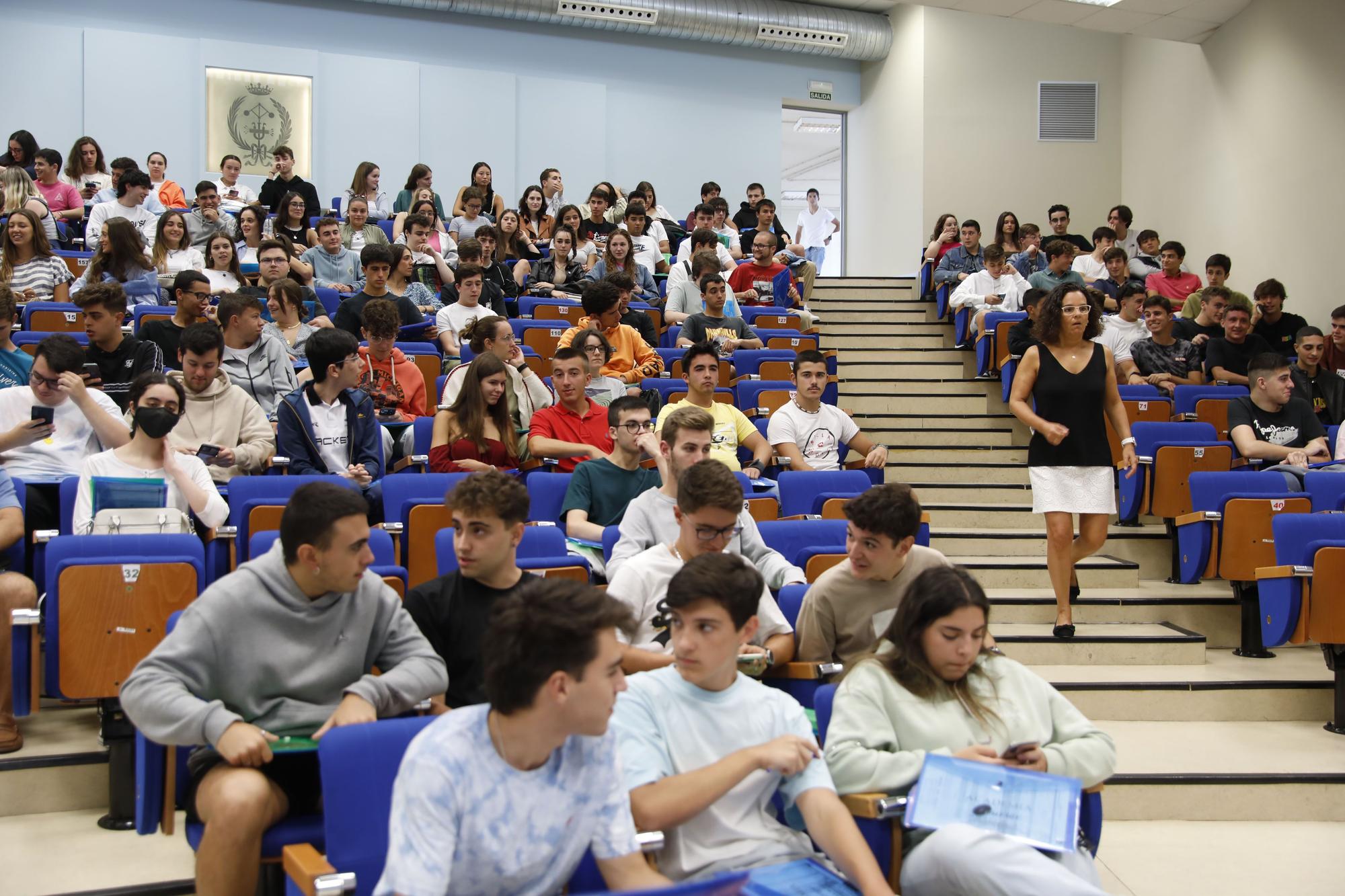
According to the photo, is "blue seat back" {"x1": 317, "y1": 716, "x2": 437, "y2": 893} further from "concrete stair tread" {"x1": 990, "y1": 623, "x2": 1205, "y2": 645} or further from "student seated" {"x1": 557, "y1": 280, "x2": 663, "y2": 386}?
"student seated" {"x1": 557, "y1": 280, "x2": 663, "y2": 386}

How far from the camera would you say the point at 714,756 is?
2176 mm

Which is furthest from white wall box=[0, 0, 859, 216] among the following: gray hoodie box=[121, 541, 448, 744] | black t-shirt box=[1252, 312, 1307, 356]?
gray hoodie box=[121, 541, 448, 744]

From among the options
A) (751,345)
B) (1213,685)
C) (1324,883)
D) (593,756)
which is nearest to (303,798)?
(593,756)

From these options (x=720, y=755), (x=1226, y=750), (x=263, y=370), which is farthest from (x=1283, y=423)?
(x=263, y=370)

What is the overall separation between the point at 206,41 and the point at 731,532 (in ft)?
32.1

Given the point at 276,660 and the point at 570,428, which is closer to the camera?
the point at 276,660

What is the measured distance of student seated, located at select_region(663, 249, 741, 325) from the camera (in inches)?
290

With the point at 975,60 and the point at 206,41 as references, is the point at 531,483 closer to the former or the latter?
the point at 206,41

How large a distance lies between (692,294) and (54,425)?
430 centimetres

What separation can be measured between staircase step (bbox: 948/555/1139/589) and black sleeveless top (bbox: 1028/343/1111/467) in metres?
0.73

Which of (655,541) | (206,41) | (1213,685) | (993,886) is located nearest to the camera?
(993,886)

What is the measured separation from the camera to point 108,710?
9.77 ft

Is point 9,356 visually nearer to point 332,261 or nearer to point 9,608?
point 9,608

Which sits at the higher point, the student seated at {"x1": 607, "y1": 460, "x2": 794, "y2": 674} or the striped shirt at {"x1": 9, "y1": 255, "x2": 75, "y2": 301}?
the striped shirt at {"x1": 9, "y1": 255, "x2": 75, "y2": 301}
